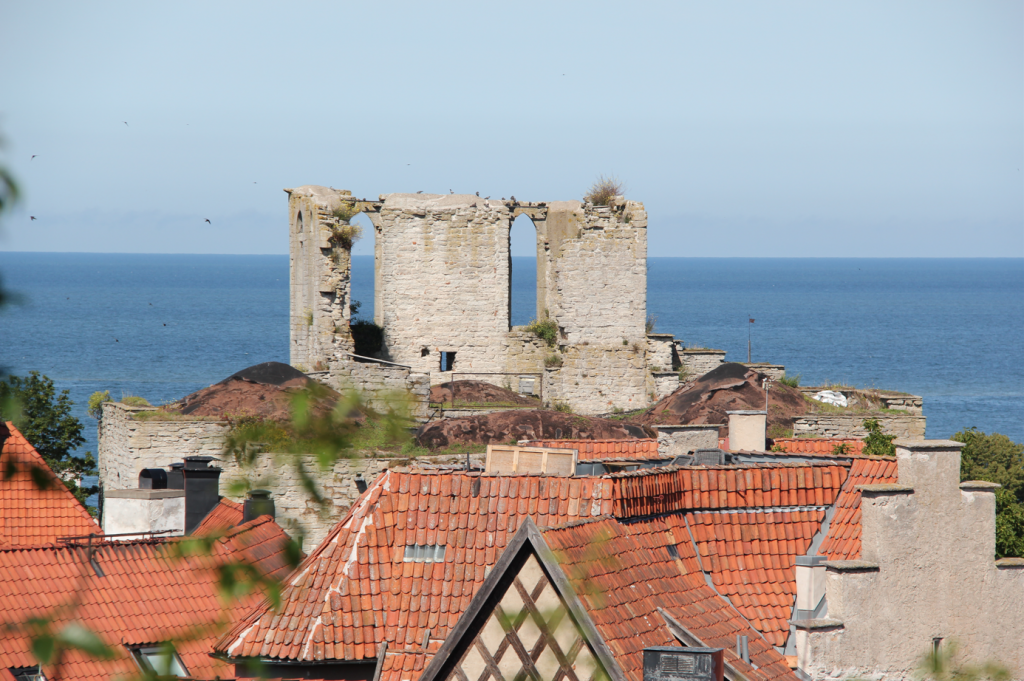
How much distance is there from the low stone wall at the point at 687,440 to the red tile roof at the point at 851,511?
5.78 meters

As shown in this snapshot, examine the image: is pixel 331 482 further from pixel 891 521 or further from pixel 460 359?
pixel 891 521

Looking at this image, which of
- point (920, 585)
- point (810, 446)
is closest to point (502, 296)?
point (810, 446)

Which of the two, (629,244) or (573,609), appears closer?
(573,609)

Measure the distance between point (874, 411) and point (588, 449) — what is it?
486 inches

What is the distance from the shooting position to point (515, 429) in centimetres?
2675

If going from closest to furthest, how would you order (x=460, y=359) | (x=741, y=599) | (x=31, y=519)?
(x=741, y=599) → (x=31, y=519) → (x=460, y=359)

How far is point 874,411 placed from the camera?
29734 millimetres

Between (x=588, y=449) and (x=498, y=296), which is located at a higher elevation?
(x=498, y=296)

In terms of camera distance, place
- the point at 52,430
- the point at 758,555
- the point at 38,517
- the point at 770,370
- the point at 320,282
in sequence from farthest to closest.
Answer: the point at 770,370 < the point at 52,430 < the point at 320,282 < the point at 38,517 < the point at 758,555

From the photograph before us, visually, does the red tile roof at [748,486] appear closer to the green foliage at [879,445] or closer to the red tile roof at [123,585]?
the red tile roof at [123,585]

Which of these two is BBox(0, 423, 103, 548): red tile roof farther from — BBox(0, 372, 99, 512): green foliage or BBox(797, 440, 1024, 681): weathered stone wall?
BBox(797, 440, 1024, 681): weathered stone wall

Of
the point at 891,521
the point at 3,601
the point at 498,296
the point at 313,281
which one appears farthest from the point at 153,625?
the point at 498,296

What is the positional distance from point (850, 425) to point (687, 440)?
9093 mm

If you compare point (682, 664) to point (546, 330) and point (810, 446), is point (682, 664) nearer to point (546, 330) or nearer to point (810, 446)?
point (810, 446)
